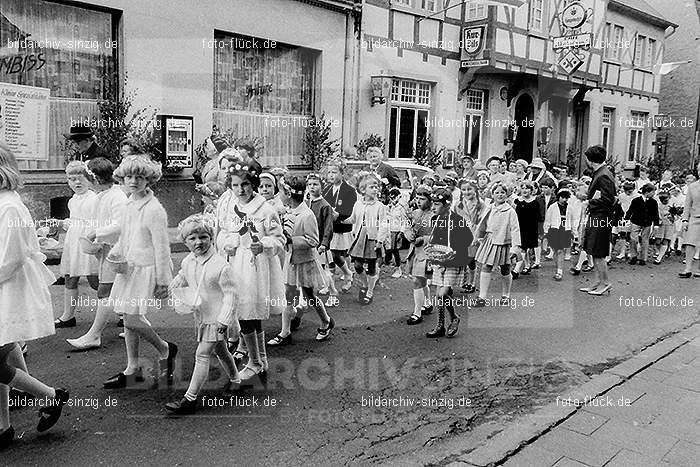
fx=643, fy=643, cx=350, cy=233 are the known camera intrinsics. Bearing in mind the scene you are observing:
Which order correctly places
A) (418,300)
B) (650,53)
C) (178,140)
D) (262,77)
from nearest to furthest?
(418,300) < (178,140) < (262,77) < (650,53)

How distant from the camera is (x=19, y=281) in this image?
4.05m

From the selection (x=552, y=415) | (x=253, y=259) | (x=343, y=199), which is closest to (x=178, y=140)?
(x=343, y=199)

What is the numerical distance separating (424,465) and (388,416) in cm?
76

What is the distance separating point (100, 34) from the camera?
38.8 ft

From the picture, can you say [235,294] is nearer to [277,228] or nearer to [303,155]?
[277,228]

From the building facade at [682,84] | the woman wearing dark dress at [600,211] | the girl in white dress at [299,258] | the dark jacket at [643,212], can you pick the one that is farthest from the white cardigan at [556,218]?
the building facade at [682,84]

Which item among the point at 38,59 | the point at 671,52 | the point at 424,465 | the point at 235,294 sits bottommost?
the point at 424,465

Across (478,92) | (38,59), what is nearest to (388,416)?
(38,59)

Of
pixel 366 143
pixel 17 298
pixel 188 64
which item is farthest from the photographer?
pixel 366 143

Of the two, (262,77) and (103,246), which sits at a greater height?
(262,77)

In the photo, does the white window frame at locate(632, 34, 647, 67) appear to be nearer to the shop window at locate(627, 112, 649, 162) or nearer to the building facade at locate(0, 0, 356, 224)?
the shop window at locate(627, 112, 649, 162)

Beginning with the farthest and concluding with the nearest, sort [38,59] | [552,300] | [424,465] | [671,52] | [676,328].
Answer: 1. [671,52]
2. [38,59]
3. [552,300]
4. [676,328]
5. [424,465]

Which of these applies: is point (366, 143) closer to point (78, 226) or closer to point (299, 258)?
point (299, 258)

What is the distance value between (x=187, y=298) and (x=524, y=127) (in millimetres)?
20650
